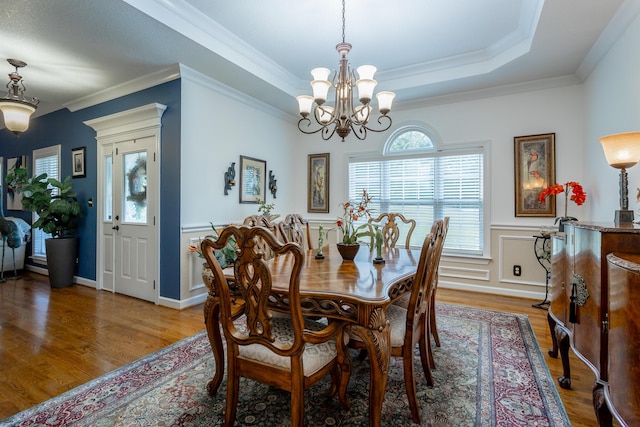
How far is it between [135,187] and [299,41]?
275cm

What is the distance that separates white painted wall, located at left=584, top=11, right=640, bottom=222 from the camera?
237 centimetres

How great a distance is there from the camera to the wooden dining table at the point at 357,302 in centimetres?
139

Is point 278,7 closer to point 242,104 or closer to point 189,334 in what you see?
point 242,104

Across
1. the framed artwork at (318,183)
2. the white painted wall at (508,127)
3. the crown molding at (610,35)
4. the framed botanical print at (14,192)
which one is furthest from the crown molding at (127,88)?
the crown molding at (610,35)

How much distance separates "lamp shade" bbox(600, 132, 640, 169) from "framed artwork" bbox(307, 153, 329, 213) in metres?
3.74

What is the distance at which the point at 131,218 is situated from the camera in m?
3.97

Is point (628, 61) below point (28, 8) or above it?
below

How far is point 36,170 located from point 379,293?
21.8 feet

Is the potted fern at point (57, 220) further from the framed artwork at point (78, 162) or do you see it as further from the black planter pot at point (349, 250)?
the black planter pot at point (349, 250)

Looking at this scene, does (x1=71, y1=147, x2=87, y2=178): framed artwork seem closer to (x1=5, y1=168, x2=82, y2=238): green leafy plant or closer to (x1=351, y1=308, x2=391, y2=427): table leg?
(x1=5, y1=168, x2=82, y2=238): green leafy plant

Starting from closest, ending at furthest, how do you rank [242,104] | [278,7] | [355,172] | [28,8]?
[28,8], [278,7], [242,104], [355,172]

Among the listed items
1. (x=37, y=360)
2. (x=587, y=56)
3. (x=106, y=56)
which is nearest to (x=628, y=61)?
(x=587, y=56)

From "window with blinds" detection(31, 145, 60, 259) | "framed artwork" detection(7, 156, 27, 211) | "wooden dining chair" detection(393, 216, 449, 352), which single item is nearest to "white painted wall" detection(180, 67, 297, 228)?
"wooden dining chair" detection(393, 216, 449, 352)

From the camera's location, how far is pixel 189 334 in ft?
9.15
